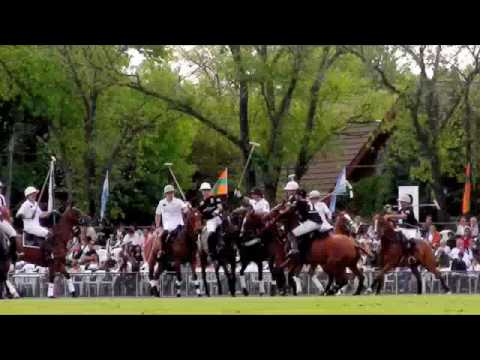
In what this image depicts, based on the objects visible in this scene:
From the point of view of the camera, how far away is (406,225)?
3375cm

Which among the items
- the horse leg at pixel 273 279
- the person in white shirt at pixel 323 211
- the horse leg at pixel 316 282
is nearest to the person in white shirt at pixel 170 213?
the horse leg at pixel 273 279

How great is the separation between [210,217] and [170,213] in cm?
98

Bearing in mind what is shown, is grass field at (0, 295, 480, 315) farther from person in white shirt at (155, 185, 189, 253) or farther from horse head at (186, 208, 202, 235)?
person in white shirt at (155, 185, 189, 253)

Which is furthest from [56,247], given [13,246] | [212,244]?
[212,244]

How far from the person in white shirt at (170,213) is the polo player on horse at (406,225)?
15.8ft

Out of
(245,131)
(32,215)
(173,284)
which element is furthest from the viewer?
(245,131)

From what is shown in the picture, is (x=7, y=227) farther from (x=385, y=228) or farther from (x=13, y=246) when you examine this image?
(x=385, y=228)

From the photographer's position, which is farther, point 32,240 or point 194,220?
point 32,240

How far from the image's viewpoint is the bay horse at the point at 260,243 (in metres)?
32.6

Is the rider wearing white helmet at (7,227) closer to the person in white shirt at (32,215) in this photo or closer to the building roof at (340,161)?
the person in white shirt at (32,215)

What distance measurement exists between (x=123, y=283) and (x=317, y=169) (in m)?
21.1

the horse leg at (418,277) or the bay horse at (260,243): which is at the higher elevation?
the bay horse at (260,243)
